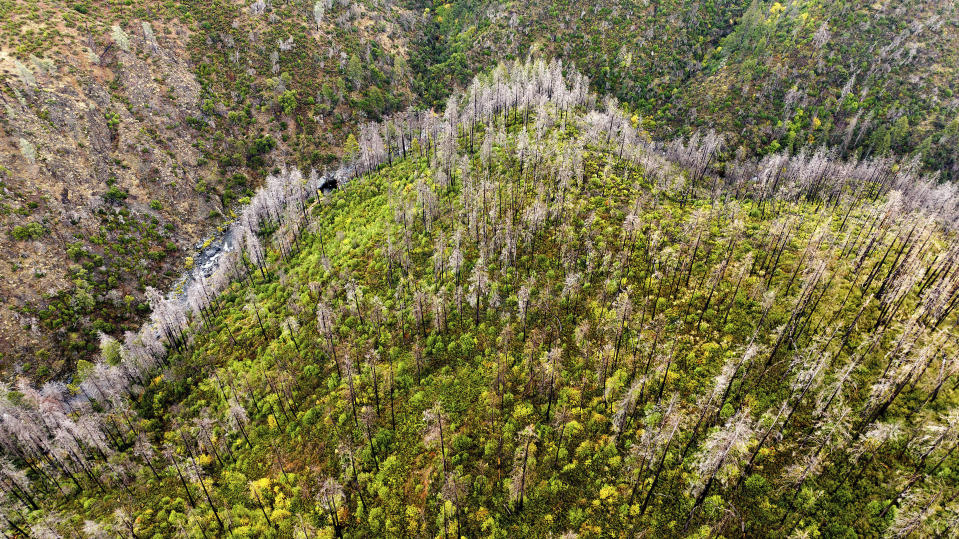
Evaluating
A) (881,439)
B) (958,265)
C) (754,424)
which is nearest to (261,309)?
(754,424)

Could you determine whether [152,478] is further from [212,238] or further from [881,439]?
[881,439]

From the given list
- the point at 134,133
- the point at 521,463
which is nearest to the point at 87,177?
the point at 134,133

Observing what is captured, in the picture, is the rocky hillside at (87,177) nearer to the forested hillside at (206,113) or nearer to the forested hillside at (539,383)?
the forested hillside at (206,113)

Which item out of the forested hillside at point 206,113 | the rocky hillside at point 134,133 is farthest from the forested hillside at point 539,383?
the forested hillside at point 206,113

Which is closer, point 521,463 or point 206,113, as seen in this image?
point 521,463

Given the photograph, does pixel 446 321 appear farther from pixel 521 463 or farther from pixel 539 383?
pixel 521 463

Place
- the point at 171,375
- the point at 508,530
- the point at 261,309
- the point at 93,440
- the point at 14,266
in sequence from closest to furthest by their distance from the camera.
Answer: the point at 508,530, the point at 93,440, the point at 171,375, the point at 261,309, the point at 14,266
